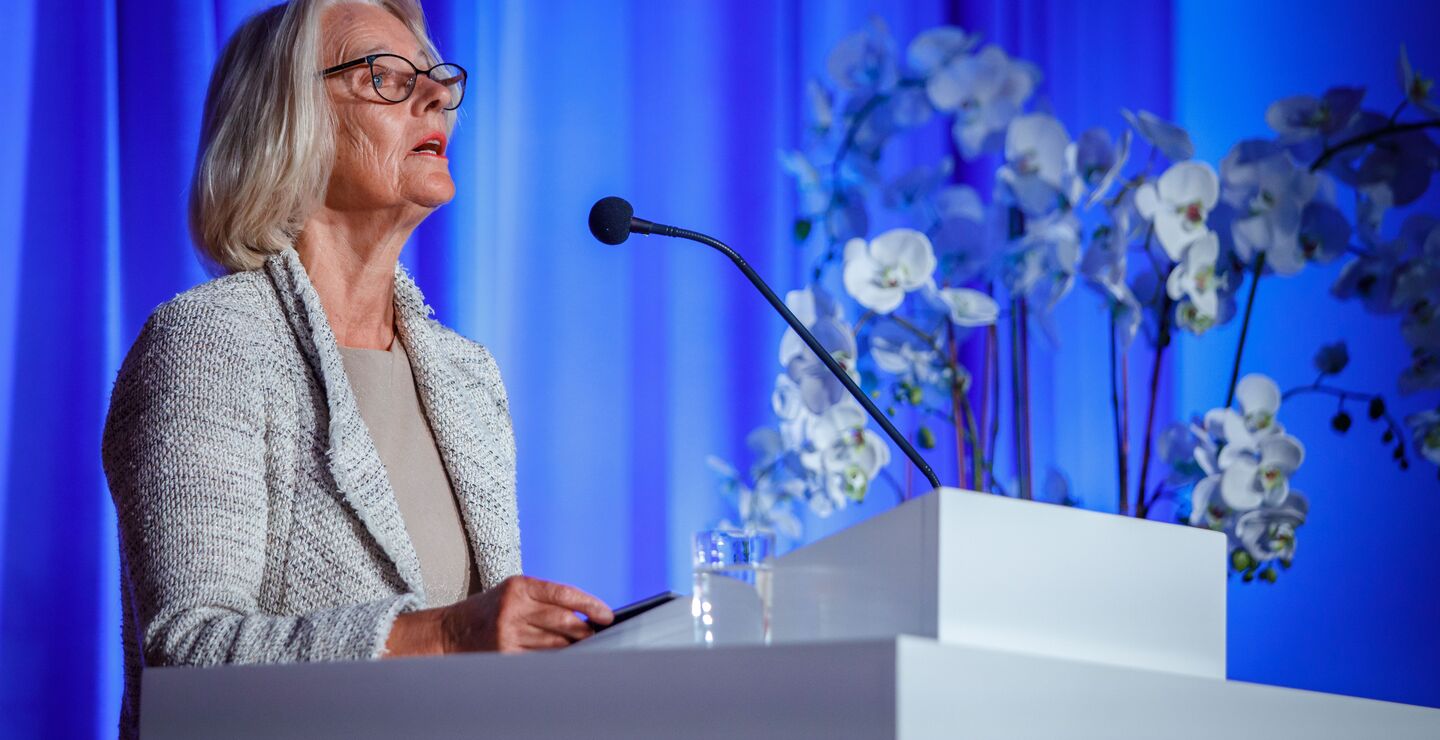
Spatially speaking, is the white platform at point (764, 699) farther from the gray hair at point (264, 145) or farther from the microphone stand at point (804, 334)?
the gray hair at point (264, 145)

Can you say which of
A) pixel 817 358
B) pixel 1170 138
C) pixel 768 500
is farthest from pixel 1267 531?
pixel 768 500

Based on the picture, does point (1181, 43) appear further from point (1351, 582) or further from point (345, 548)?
point (345, 548)

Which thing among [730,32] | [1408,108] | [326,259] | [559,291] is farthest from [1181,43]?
[326,259]

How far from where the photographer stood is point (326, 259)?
5.56ft

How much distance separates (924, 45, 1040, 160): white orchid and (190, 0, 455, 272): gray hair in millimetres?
756

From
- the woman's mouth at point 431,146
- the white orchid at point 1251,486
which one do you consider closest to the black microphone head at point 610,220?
the woman's mouth at point 431,146

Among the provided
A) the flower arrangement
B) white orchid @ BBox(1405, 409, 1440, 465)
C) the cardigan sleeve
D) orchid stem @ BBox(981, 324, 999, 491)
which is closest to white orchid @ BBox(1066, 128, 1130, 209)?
the flower arrangement

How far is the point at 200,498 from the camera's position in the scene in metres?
1.28

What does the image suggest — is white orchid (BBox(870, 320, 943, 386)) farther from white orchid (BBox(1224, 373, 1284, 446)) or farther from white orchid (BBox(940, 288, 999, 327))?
white orchid (BBox(1224, 373, 1284, 446))

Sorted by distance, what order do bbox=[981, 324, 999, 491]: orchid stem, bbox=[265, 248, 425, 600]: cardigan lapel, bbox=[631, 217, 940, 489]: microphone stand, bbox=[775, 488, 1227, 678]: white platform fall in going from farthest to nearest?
bbox=[981, 324, 999, 491]: orchid stem < bbox=[265, 248, 425, 600]: cardigan lapel < bbox=[631, 217, 940, 489]: microphone stand < bbox=[775, 488, 1227, 678]: white platform

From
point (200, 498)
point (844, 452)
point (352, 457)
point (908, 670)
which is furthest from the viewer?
point (844, 452)

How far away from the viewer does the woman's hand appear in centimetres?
99

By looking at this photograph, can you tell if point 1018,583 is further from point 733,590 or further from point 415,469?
point 415,469

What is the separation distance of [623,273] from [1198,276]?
1208 millimetres
